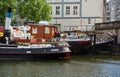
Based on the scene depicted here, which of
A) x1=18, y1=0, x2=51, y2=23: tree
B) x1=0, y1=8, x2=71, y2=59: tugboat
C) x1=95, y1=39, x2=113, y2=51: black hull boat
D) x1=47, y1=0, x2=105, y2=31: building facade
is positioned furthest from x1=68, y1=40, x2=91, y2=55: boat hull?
x1=47, y1=0, x2=105, y2=31: building facade

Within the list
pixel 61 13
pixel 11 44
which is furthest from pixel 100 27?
pixel 11 44

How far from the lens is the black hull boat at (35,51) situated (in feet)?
125

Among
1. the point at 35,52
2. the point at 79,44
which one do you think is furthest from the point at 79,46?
the point at 35,52

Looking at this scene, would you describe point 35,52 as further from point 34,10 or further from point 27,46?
point 34,10

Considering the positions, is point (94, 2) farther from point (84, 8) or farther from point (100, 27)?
point (100, 27)

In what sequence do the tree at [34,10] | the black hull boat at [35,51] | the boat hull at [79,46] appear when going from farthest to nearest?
1. the tree at [34,10]
2. the boat hull at [79,46]
3. the black hull boat at [35,51]

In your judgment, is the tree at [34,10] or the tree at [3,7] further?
the tree at [34,10]

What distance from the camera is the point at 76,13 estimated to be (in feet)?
231

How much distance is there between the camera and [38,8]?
6244 cm

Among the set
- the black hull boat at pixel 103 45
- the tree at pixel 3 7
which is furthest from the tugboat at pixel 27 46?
the tree at pixel 3 7

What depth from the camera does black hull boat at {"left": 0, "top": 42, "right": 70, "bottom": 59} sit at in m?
38.0

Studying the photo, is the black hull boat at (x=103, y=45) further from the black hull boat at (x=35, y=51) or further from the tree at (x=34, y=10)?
the tree at (x=34, y=10)

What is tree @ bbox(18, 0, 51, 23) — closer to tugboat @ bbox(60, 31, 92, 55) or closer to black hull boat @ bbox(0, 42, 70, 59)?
tugboat @ bbox(60, 31, 92, 55)

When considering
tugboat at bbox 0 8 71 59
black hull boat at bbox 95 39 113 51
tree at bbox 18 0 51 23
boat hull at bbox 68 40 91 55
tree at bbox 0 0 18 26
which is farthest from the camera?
tree at bbox 18 0 51 23
